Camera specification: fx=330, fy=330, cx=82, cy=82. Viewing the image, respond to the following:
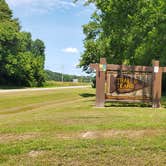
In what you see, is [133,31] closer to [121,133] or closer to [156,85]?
[156,85]

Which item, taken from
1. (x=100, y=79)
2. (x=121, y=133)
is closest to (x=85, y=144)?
(x=121, y=133)

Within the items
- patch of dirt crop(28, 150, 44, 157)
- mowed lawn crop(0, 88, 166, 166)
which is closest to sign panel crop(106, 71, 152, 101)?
mowed lawn crop(0, 88, 166, 166)

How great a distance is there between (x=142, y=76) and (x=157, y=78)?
639 mm

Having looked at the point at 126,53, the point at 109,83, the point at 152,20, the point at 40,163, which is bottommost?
the point at 40,163

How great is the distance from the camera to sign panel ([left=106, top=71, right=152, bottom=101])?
14117 millimetres

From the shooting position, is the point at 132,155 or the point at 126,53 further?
the point at 126,53

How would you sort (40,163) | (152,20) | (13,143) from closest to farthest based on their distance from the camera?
(40,163), (13,143), (152,20)

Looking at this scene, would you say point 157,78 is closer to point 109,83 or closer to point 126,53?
point 109,83

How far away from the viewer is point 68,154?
5.64 m

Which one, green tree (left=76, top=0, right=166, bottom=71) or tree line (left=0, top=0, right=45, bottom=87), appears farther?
tree line (left=0, top=0, right=45, bottom=87)

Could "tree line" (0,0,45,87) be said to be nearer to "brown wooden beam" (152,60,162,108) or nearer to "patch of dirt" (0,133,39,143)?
"brown wooden beam" (152,60,162,108)

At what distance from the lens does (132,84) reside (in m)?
14.2

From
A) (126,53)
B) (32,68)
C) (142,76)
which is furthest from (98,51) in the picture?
(32,68)

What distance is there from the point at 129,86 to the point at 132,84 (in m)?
0.15
